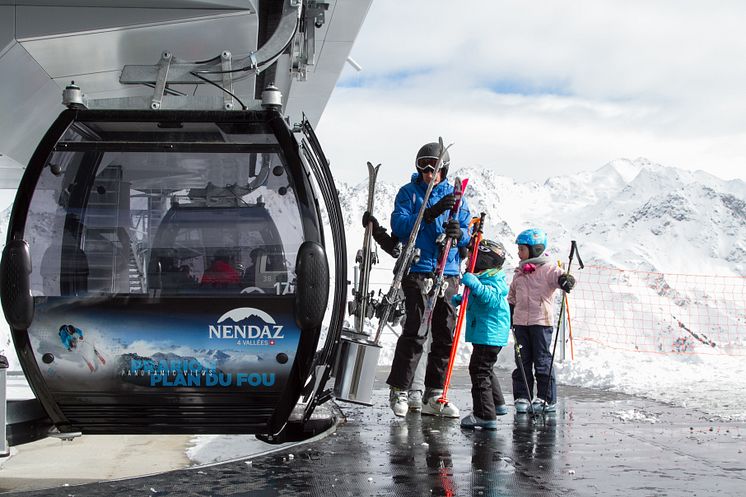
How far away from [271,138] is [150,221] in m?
0.75

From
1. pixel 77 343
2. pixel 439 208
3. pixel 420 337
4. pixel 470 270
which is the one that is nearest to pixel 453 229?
pixel 439 208

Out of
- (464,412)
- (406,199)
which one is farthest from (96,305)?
(464,412)

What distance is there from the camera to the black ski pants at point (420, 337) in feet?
24.2

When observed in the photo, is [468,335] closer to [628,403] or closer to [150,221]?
[628,403]

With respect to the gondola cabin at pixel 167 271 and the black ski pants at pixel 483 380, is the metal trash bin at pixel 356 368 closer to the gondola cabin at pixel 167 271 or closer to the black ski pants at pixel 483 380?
the gondola cabin at pixel 167 271

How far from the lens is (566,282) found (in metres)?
7.71

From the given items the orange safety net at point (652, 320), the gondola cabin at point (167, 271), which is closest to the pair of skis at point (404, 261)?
the gondola cabin at point (167, 271)

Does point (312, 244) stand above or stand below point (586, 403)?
above

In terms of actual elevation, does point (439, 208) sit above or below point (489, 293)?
above

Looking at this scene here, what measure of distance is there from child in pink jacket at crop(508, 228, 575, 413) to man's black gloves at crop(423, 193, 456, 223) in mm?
1053

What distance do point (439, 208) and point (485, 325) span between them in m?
0.97

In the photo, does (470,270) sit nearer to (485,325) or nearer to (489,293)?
(489,293)

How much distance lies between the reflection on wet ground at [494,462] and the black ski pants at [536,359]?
28cm

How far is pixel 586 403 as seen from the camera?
8906mm
